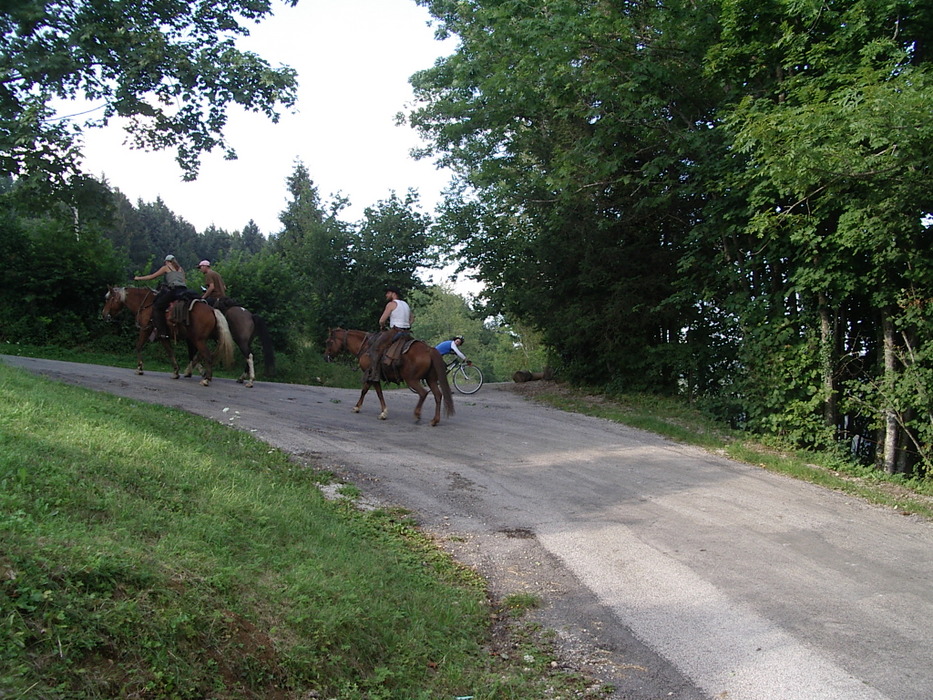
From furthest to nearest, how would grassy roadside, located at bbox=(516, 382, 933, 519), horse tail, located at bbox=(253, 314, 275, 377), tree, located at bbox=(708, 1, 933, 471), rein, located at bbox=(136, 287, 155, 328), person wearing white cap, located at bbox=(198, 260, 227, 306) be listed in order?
horse tail, located at bbox=(253, 314, 275, 377) < rein, located at bbox=(136, 287, 155, 328) < person wearing white cap, located at bbox=(198, 260, 227, 306) < grassy roadside, located at bbox=(516, 382, 933, 519) < tree, located at bbox=(708, 1, 933, 471)

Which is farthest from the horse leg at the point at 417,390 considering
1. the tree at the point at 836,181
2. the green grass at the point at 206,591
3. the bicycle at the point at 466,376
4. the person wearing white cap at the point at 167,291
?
the bicycle at the point at 466,376

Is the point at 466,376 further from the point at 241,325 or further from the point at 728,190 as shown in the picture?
the point at 728,190

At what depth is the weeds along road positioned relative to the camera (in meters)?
4.83

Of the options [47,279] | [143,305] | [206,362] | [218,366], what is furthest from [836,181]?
[47,279]

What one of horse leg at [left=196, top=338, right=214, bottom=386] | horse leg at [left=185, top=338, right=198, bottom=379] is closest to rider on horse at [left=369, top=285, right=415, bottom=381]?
horse leg at [left=196, top=338, right=214, bottom=386]

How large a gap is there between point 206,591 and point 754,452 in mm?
10354

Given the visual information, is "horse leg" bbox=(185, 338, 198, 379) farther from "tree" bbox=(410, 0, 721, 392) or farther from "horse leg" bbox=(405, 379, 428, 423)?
"tree" bbox=(410, 0, 721, 392)

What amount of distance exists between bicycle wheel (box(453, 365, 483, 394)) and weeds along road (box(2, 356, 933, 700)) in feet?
28.8

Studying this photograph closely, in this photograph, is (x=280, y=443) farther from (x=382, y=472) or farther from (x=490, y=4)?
(x=490, y=4)

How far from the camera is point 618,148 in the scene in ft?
51.9

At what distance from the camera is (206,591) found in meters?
4.05

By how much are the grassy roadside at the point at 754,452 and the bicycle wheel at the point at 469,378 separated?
10.1ft

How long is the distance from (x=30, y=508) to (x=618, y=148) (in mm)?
14005

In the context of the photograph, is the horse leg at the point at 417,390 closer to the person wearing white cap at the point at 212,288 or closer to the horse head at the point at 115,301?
the person wearing white cap at the point at 212,288
